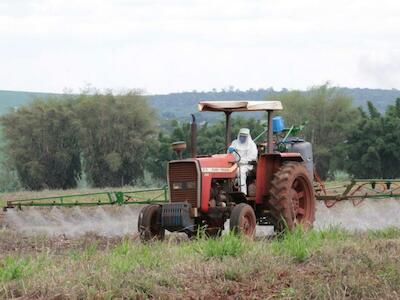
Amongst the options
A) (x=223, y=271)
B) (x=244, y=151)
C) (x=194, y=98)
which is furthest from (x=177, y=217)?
(x=194, y=98)

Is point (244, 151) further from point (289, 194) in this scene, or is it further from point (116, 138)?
point (116, 138)

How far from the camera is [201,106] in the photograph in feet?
43.4

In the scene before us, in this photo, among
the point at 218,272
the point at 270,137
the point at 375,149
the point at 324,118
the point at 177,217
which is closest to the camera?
the point at 218,272

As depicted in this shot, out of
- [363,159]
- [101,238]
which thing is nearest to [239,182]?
[101,238]

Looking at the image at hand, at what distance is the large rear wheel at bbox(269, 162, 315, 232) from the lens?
1291cm

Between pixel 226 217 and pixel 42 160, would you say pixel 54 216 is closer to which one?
pixel 226 217

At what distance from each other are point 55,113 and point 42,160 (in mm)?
4251

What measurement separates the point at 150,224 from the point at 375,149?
41.2 m

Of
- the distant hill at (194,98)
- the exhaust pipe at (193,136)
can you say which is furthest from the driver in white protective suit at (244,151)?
the distant hill at (194,98)

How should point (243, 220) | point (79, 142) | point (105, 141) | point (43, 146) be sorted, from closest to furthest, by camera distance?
point (243, 220) < point (43, 146) < point (105, 141) < point (79, 142)

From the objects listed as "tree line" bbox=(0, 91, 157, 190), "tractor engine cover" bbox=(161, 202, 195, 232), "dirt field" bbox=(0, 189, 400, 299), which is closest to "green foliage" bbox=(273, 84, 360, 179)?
"tree line" bbox=(0, 91, 157, 190)

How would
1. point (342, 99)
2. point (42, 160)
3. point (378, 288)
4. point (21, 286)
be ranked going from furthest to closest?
1. point (342, 99)
2. point (42, 160)
3. point (378, 288)
4. point (21, 286)

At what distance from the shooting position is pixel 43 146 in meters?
59.4

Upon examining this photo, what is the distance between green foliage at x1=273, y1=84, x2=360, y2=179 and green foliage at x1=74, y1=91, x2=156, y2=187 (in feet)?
36.1
